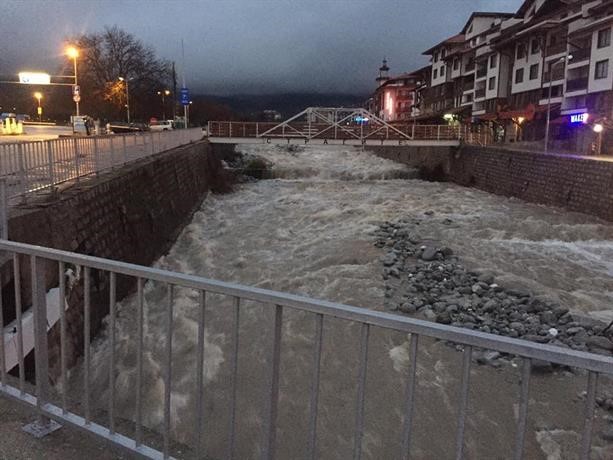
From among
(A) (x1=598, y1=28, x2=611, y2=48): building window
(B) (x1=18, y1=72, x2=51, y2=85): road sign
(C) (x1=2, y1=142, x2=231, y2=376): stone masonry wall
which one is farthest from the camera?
(B) (x1=18, y1=72, x2=51, y2=85): road sign

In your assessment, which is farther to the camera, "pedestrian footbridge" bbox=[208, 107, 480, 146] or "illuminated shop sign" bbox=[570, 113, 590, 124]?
"pedestrian footbridge" bbox=[208, 107, 480, 146]

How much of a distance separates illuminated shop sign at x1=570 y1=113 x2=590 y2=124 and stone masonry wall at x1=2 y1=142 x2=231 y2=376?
25146 millimetres

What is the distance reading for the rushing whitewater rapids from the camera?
707 centimetres

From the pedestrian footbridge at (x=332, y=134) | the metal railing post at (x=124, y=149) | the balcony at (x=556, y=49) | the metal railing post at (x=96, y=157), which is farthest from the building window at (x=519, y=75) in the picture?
the metal railing post at (x=96, y=157)

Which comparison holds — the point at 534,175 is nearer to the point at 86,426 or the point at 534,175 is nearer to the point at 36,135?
the point at 86,426

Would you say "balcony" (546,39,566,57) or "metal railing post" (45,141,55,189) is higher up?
"balcony" (546,39,566,57)

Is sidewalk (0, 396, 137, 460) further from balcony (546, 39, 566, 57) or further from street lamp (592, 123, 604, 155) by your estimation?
balcony (546, 39, 566, 57)

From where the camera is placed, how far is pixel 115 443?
314cm

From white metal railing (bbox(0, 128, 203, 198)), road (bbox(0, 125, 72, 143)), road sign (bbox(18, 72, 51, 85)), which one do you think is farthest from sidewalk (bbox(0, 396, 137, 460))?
road sign (bbox(18, 72, 51, 85))

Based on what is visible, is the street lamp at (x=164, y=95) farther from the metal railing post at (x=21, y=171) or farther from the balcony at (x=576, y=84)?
the metal railing post at (x=21, y=171)

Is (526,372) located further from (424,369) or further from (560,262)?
(560,262)

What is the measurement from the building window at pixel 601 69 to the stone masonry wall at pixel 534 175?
805 centimetres

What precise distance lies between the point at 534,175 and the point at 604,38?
13.3m

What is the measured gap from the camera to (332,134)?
42281 millimetres
